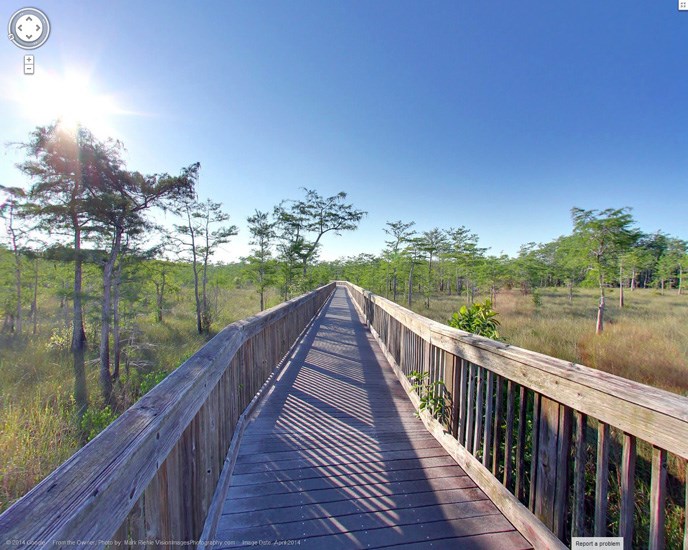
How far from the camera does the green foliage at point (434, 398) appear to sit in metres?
2.84

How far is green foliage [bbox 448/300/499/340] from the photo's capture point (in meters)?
3.54

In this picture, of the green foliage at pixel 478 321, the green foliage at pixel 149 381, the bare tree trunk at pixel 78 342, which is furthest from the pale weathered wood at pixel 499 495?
the bare tree trunk at pixel 78 342

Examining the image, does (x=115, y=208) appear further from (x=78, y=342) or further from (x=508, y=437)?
(x=508, y=437)

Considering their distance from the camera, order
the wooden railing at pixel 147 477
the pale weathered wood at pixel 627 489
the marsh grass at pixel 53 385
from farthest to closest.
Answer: the marsh grass at pixel 53 385 → the pale weathered wood at pixel 627 489 → the wooden railing at pixel 147 477

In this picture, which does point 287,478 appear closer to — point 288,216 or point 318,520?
point 318,520

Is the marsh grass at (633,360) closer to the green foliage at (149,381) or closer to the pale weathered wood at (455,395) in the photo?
the pale weathered wood at (455,395)

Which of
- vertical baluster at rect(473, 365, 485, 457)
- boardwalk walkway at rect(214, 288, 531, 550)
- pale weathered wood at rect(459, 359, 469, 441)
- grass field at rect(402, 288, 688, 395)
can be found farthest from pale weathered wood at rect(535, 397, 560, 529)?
grass field at rect(402, 288, 688, 395)

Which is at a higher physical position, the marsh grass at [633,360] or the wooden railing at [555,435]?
the wooden railing at [555,435]

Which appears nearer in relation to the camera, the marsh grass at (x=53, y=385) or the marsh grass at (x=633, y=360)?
the marsh grass at (x=633, y=360)

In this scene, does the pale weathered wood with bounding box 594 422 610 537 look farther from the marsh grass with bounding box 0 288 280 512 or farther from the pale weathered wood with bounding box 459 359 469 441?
the marsh grass with bounding box 0 288 280 512

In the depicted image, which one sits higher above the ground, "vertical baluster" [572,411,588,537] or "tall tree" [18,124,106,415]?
"tall tree" [18,124,106,415]

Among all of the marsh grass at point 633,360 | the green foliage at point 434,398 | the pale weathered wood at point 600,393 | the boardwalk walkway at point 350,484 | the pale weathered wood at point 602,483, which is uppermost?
the pale weathered wood at point 600,393

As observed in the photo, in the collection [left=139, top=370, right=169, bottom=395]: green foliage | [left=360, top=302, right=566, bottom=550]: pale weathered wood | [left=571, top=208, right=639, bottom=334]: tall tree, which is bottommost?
[left=139, top=370, right=169, bottom=395]: green foliage

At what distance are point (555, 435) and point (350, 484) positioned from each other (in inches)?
60.4
